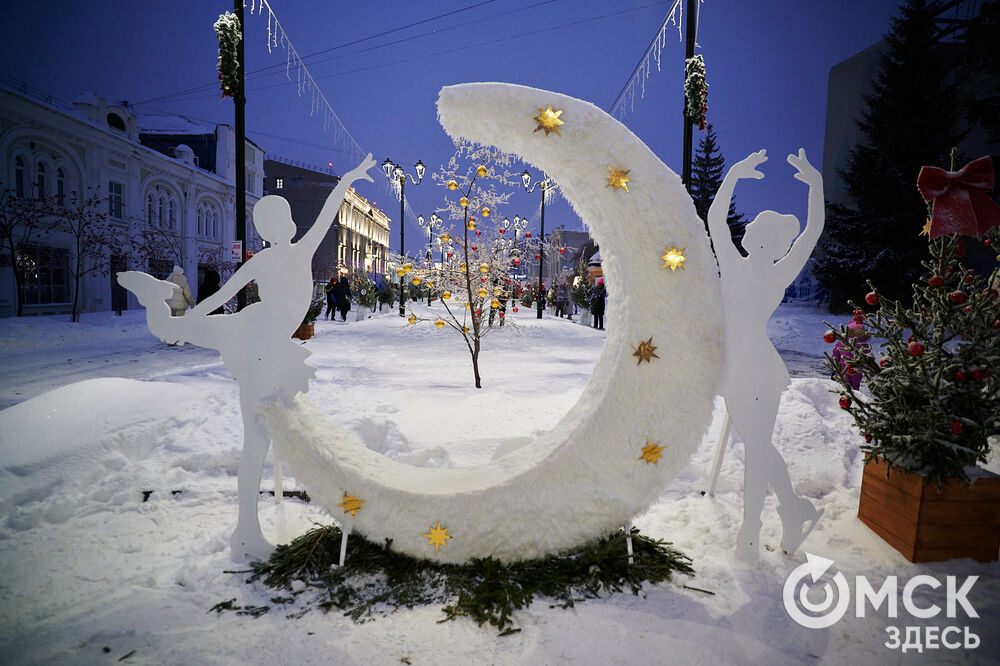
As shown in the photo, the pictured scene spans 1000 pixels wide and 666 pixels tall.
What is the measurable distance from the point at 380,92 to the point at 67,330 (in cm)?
16296

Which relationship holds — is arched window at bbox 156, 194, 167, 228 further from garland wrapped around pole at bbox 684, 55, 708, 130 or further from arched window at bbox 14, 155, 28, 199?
garland wrapped around pole at bbox 684, 55, 708, 130

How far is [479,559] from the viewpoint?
245 cm

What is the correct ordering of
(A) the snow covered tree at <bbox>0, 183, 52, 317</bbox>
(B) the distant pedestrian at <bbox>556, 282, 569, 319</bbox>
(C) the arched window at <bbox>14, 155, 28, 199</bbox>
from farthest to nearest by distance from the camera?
(B) the distant pedestrian at <bbox>556, 282, 569, 319</bbox>, (C) the arched window at <bbox>14, 155, 28, 199</bbox>, (A) the snow covered tree at <bbox>0, 183, 52, 317</bbox>

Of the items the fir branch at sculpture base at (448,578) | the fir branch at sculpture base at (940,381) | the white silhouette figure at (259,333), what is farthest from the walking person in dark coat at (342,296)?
the fir branch at sculpture base at (940,381)

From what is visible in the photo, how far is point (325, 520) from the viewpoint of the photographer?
3.14 meters

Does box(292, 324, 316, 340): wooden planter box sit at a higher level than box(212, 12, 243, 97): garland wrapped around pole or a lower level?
lower

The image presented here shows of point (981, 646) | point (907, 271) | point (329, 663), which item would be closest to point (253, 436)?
point (329, 663)

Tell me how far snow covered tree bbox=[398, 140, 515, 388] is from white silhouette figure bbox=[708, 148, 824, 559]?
6.93 feet

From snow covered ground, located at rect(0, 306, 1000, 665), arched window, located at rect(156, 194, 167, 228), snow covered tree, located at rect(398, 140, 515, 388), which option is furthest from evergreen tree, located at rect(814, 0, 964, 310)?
arched window, located at rect(156, 194, 167, 228)

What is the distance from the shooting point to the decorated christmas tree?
2.59m

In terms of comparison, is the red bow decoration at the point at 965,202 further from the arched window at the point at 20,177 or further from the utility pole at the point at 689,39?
the arched window at the point at 20,177

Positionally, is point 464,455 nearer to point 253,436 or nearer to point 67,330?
point 253,436

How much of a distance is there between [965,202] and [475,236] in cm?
751

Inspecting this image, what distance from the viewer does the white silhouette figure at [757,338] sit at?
2561mm
